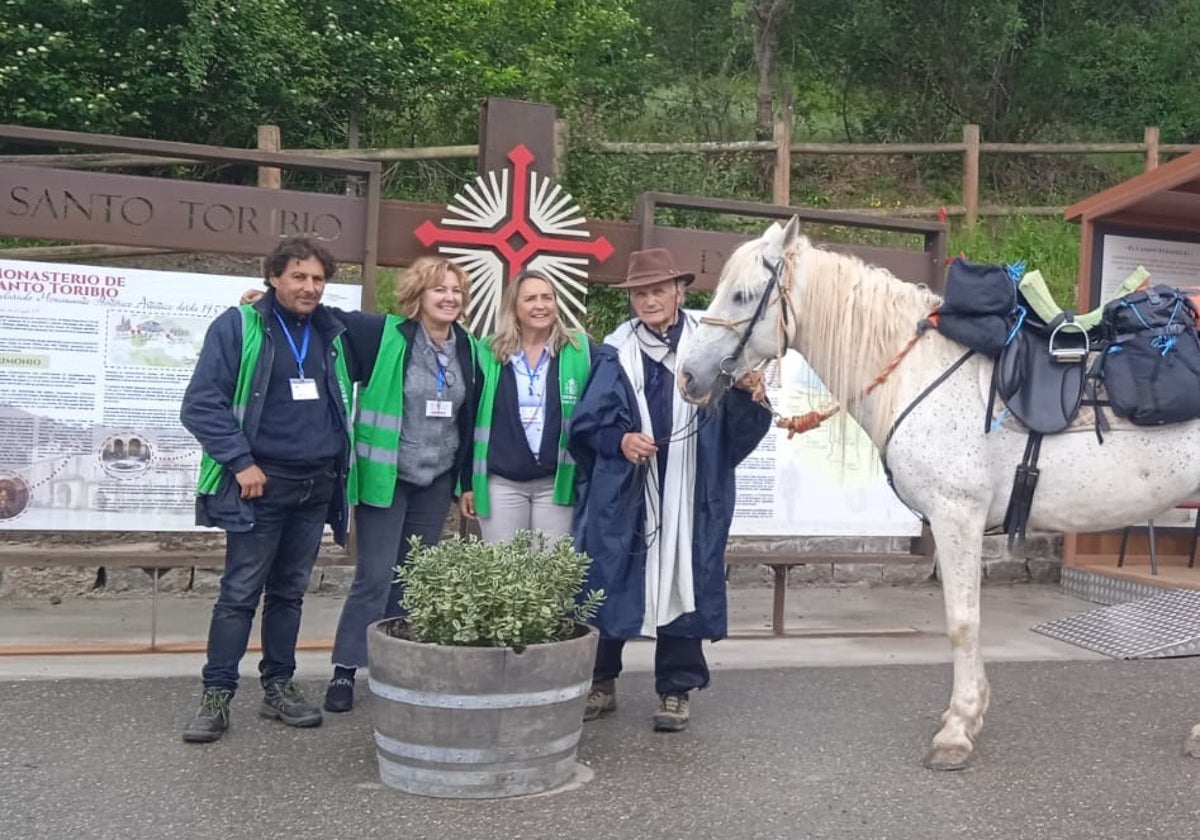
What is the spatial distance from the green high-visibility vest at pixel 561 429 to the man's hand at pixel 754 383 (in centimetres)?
64

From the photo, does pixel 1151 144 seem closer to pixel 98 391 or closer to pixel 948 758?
pixel 948 758

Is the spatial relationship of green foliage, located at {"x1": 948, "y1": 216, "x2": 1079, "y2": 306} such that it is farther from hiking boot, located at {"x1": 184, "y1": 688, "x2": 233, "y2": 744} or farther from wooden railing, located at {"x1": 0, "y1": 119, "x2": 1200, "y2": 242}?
hiking boot, located at {"x1": 184, "y1": 688, "x2": 233, "y2": 744}

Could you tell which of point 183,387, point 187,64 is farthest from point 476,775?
point 187,64

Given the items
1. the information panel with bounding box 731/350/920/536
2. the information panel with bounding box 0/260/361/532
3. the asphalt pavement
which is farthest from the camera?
the information panel with bounding box 731/350/920/536

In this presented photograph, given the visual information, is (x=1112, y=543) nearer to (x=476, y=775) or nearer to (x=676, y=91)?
(x=476, y=775)

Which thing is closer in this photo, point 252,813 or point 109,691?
point 252,813

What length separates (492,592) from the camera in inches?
140

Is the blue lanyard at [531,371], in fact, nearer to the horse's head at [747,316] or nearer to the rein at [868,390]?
the horse's head at [747,316]

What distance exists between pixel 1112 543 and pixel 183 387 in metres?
5.86

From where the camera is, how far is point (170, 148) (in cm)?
515

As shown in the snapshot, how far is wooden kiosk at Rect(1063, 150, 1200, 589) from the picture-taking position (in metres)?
7.25

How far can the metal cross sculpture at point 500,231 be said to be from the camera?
562 cm

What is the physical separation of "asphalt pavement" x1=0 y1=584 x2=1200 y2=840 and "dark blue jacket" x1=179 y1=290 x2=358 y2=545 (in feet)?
2.81

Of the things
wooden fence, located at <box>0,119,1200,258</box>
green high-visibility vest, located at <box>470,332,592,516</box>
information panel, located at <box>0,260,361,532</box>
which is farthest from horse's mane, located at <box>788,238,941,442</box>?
wooden fence, located at <box>0,119,1200,258</box>
